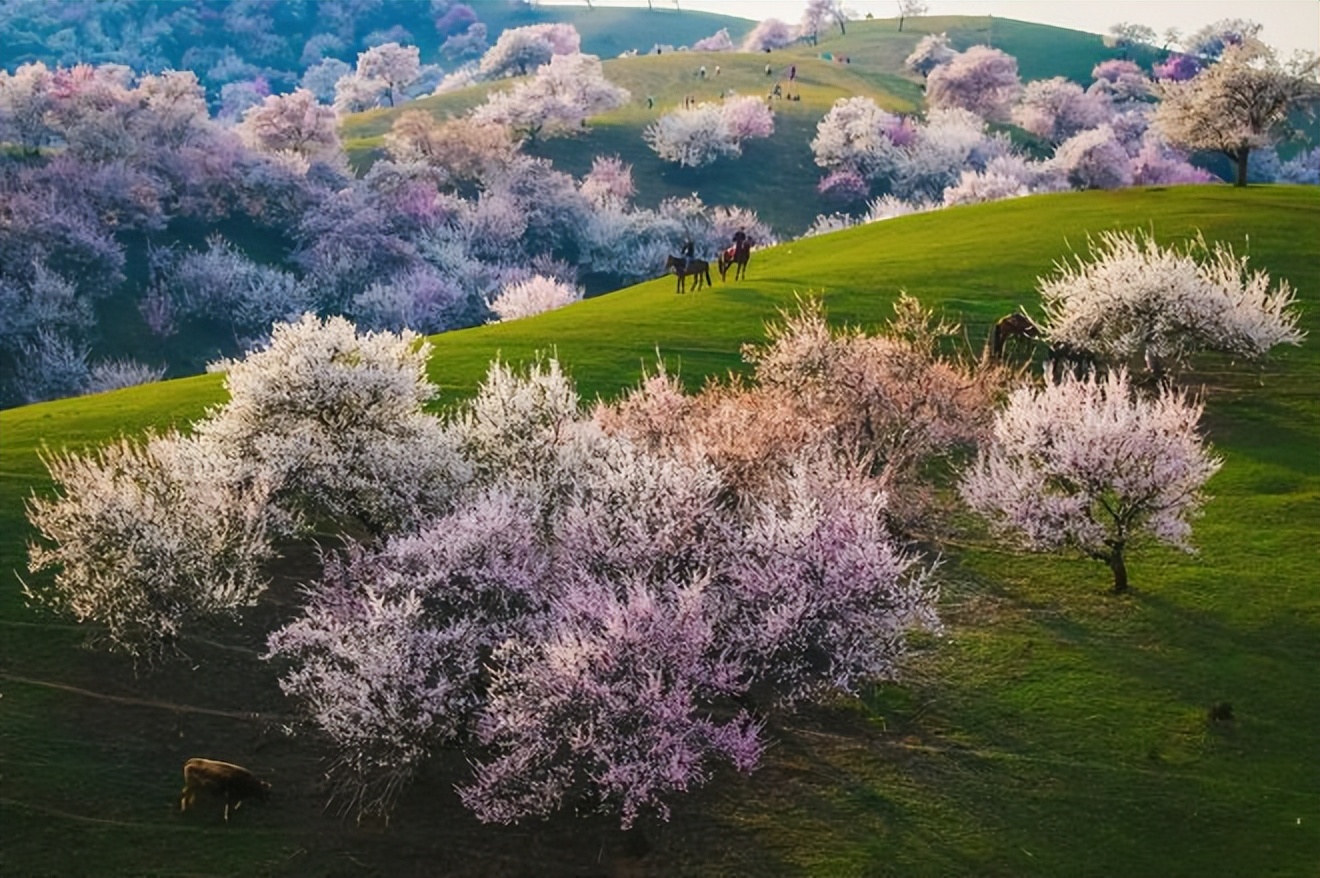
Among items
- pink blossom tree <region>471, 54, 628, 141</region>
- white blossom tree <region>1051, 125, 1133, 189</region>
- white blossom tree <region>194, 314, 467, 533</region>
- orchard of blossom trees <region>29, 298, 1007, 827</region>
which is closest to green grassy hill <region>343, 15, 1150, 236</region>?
pink blossom tree <region>471, 54, 628, 141</region>

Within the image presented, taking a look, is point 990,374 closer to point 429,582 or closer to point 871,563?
point 871,563

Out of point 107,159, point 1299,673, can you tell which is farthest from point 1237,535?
point 107,159

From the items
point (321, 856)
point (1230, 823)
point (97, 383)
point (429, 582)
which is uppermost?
point (429, 582)

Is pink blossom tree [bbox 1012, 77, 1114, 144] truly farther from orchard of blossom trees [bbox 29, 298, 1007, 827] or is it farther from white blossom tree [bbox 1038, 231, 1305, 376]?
orchard of blossom trees [bbox 29, 298, 1007, 827]

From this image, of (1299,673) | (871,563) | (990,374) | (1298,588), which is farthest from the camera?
(990,374)

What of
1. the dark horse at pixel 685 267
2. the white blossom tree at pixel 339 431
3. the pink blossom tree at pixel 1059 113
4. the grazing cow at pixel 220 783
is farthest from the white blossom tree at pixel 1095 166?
the grazing cow at pixel 220 783

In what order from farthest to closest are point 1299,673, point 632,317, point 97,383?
point 97,383, point 632,317, point 1299,673

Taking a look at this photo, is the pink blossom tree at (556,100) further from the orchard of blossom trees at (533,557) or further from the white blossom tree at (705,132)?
the orchard of blossom trees at (533,557)

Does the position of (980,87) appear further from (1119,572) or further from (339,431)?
(339,431)
